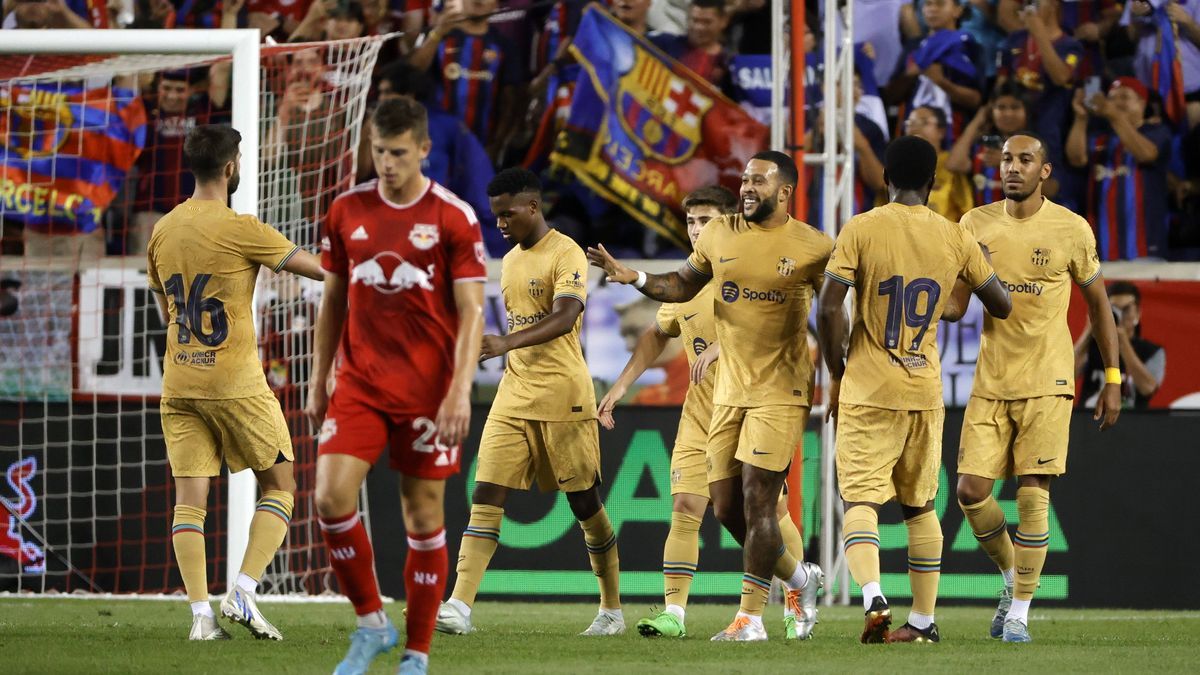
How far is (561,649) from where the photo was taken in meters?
6.91

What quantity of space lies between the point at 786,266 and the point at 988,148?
5859 millimetres

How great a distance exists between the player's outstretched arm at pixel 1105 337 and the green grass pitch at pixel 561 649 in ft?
3.64

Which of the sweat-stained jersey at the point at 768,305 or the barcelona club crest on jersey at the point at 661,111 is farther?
the barcelona club crest on jersey at the point at 661,111

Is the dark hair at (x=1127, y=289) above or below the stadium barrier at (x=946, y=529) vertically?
above

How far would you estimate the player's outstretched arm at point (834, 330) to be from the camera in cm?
686

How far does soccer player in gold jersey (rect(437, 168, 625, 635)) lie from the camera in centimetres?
773

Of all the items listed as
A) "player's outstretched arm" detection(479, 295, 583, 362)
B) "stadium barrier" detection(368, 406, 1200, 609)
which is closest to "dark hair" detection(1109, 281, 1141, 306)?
"stadium barrier" detection(368, 406, 1200, 609)

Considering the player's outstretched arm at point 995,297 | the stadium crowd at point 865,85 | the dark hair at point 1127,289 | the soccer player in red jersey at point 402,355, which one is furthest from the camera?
the stadium crowd at point 865,85

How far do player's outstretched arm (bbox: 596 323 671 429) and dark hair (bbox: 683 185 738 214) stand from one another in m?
0.68

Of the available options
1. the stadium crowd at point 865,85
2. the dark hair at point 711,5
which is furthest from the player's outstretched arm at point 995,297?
the dark hair at point 711,5

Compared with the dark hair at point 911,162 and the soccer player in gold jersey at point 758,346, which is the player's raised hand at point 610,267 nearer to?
the soccer player in gold jersey at point 758,346

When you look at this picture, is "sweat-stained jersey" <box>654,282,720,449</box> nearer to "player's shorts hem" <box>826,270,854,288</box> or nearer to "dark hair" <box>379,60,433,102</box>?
"player's shorts hem" <box>826,270,854,288</box>

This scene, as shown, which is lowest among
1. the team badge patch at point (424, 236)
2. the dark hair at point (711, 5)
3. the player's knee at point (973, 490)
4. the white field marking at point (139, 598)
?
the white field marking at point (139, 598)

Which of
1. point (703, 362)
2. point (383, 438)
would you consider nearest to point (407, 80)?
point (703, 362)
